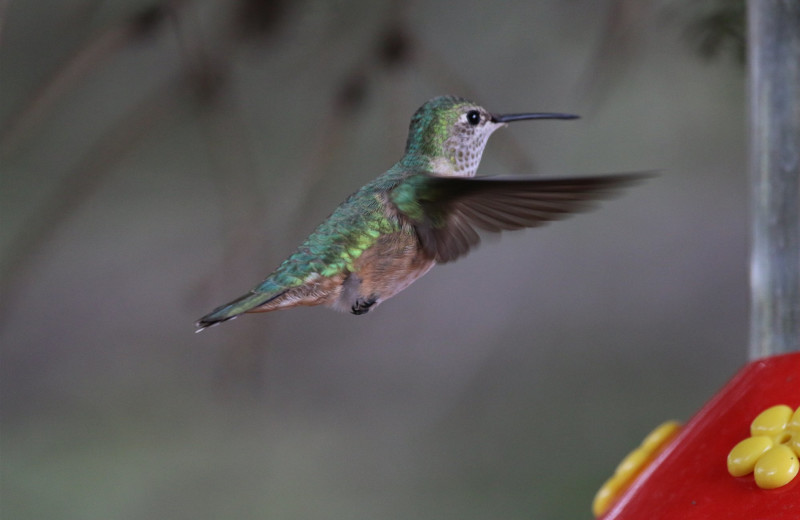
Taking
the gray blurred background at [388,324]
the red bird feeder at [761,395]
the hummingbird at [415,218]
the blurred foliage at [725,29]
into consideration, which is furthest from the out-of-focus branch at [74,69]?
the gray blurred background at [388,324]

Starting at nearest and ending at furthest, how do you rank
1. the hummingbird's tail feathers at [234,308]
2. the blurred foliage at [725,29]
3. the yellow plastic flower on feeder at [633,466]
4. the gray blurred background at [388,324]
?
the hummingbird's tail feathers at [234,308]
the yellow plastic flower on feeder at [633,466]
the blurred foliage at [725,29]
the gray blurred background at [388,324]

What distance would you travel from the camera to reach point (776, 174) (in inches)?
23.9

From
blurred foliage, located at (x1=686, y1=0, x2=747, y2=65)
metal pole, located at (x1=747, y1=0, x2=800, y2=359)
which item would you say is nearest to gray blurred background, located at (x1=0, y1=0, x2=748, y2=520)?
blurred foliage, located at (x1=686, y1=0, x2=747, y2=65)

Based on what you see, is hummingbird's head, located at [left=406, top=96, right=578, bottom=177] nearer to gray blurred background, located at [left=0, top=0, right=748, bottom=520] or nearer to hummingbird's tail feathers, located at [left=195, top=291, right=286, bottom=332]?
hummingbird's tail feathers, located at [left=195, top=291, right=286, bottom=332]

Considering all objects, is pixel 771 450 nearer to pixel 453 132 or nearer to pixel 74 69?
pixel 453 132

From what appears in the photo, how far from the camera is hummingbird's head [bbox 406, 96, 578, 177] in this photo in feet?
1.37

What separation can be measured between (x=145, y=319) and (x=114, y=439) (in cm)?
24

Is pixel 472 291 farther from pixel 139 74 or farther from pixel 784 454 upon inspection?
pixel 784 454

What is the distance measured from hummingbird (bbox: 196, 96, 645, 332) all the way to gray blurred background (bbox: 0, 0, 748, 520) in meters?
1.10

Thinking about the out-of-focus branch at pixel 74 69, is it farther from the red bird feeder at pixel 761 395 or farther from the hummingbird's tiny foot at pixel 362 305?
the red bird feeder at pixel 761 395

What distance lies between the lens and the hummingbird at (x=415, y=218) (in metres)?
0.35

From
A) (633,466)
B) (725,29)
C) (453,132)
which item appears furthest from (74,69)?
(725,29)

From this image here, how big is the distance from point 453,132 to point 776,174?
0.28 m

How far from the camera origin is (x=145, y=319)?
1.81 meters
